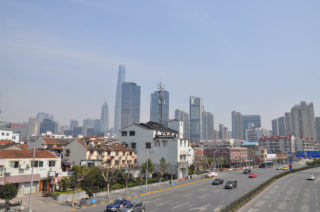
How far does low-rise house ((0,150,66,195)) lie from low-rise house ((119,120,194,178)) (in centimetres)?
3272

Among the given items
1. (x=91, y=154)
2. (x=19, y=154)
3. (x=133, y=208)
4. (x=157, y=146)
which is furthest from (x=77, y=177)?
(x=157, y=146)

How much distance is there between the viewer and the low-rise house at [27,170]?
126 feet

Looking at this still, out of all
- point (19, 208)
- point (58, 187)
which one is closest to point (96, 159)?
point (58, 187)

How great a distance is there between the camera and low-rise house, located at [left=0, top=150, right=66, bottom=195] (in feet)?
126

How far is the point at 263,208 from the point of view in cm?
3259

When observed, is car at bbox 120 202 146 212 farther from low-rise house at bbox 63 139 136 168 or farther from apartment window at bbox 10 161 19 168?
low-rise house at bbox 63 139 136 168

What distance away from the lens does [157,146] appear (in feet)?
249

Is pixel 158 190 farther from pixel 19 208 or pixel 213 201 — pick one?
pixel 19 208

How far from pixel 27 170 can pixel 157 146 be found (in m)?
40.8

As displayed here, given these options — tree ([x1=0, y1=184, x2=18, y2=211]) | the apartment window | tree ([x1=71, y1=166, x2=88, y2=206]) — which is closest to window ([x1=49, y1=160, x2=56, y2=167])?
tree ([x1=71, y1=166, x2=88, y2=206])

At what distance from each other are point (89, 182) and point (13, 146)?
19.4 metres

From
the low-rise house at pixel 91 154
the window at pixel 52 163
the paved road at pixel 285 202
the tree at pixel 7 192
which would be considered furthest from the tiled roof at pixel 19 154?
the paved road at pixel 285 202

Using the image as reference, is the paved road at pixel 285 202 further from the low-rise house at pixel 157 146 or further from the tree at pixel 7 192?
the low-rise house at pixel 157 146

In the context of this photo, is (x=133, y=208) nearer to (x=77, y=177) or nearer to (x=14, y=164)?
(x=77, y=177)
